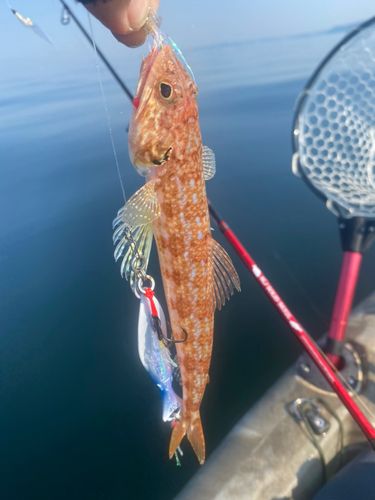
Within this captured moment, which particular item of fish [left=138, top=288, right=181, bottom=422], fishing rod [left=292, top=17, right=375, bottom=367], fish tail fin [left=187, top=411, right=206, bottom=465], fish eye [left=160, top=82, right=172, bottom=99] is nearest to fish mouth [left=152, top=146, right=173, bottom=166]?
fish eye [left=160, top=82, right=172, bottom=99]

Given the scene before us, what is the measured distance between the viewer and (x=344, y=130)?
3.97m

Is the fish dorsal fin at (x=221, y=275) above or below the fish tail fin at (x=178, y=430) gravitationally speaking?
above

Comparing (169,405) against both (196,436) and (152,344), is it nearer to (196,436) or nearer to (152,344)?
(196,436)

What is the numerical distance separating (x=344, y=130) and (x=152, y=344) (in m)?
3.65

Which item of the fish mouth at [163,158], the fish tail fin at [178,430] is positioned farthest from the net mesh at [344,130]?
the fish tail fin at [178,430]

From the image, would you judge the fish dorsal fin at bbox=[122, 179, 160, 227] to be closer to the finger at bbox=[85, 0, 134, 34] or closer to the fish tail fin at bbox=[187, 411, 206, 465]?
the finger at bbox=[85, 0, 134, 34]

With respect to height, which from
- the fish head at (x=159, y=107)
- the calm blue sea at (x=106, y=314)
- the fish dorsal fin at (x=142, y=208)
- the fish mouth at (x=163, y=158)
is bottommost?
the calm blue sea at (x=106, y=314)

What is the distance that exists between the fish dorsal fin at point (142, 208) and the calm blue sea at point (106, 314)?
94 centimetres

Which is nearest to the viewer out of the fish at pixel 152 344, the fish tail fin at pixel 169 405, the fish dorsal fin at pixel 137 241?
the fish dorsal fin at pixel 137 241

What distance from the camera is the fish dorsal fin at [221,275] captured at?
2.38m

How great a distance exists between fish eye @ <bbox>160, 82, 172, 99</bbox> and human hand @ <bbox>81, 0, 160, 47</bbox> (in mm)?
341

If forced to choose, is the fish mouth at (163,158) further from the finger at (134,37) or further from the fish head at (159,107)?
the finger at (134,37)

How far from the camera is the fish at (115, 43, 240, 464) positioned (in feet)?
6.28

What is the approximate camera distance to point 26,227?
8172mm
